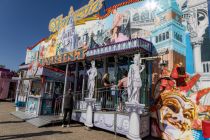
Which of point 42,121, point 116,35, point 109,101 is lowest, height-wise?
point 42,121

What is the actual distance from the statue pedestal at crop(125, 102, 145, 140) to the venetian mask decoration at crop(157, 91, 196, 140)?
160 centimetres

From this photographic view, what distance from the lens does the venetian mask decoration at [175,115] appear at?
6.09 m

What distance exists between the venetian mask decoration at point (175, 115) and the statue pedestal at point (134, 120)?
1.60 m

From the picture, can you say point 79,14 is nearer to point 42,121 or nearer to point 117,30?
point 117,30

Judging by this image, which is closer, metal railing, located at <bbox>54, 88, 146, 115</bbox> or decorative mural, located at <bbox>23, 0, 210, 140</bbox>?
decorative mural, located at <bbox>23, 0, 210, 140</bbox>

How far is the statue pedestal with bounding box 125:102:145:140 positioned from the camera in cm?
586

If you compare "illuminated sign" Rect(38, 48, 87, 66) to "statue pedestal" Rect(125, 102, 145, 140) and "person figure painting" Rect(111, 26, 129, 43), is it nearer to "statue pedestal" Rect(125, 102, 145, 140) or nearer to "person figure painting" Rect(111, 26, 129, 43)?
"person figure painting" Rect(111, 26, 129, 43)

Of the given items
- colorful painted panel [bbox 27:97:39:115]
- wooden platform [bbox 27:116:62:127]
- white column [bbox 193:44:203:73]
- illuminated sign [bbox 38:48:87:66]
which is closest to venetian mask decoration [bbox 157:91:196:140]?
white column [bbox 193:44:203:73]

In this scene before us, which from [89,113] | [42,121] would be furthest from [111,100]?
[42,121]

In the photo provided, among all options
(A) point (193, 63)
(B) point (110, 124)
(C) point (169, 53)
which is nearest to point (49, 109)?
(B) point (110, 124)

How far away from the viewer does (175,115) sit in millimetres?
6508

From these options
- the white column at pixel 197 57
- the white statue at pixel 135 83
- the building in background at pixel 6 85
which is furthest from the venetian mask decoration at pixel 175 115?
the building in background at pixel 6 85

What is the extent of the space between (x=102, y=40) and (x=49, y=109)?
6.05 m

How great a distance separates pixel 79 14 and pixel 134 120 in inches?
438
